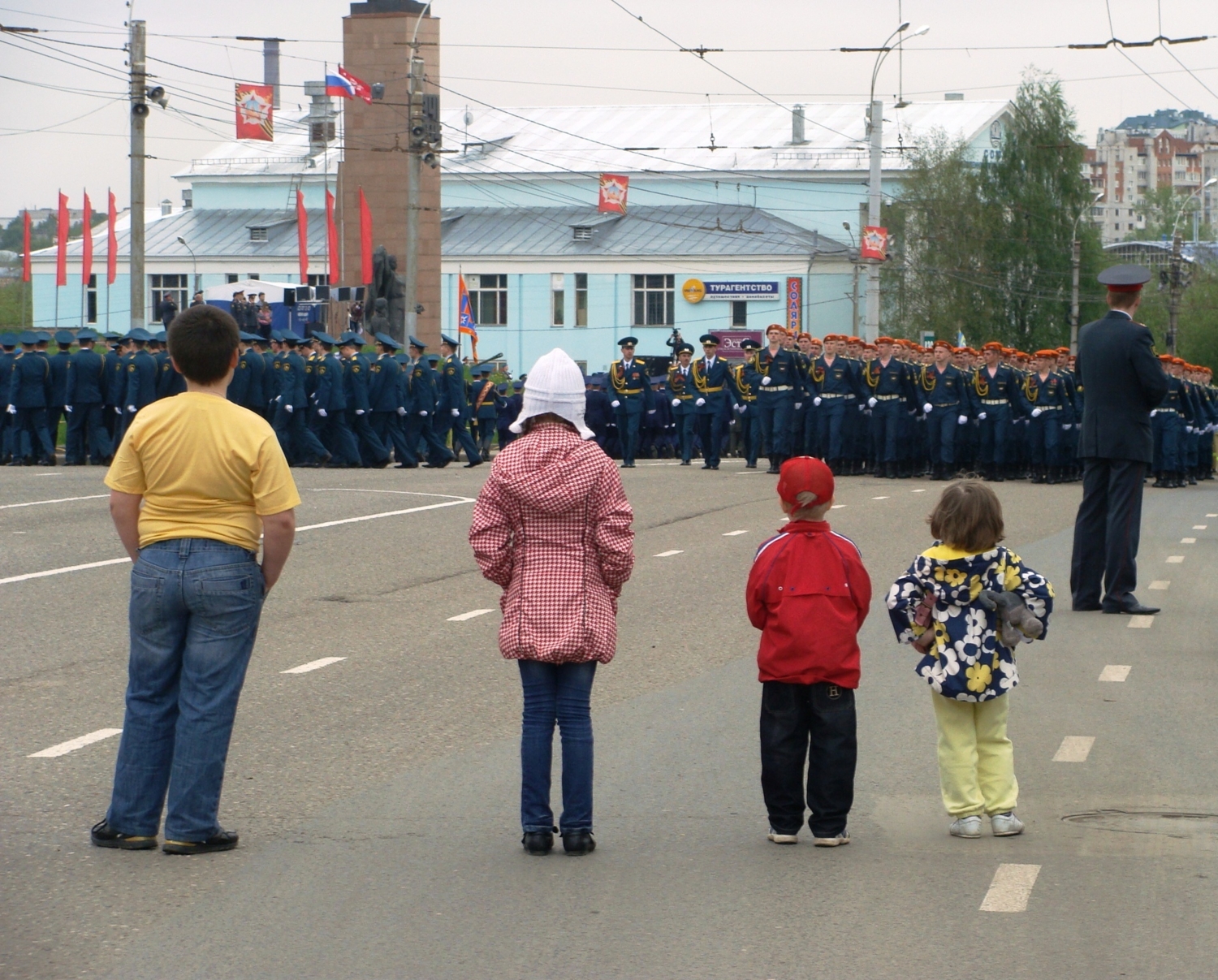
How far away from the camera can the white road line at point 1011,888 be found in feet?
17.9

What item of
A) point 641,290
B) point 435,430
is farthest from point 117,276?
point 435,430

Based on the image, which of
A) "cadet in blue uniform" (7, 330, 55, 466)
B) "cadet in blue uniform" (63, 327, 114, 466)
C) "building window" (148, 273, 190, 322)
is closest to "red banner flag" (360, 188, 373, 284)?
"cadet in blue uniform" (63, 327, 114, 466)

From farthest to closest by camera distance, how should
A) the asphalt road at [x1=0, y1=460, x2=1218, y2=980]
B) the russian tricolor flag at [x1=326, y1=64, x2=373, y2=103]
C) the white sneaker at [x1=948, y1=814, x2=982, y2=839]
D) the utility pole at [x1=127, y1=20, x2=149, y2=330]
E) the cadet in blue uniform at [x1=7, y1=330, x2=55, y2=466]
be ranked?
1. the russian tricolor flag at [x1=326, y1=64, x2=373, y2=103]
2. the utility pole at [x1=127, y1=20, x2=149, y2=330]
3. the cadet in blue uniform at [x1=7, y1=330, x2=55, y2=466]
4. the white sneaker at [x1=948, y1=814, x2=982, y2=839]
5. the asphalt road at [x1=0, y1=460, x2=1218, y2=980]

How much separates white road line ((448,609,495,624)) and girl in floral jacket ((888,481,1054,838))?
18.0ft

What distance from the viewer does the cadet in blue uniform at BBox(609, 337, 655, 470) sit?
30.2 metres

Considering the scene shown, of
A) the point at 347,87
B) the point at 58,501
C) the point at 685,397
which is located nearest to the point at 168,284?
the point at 347,87

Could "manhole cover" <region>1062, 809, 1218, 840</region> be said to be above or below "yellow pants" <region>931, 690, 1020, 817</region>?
below

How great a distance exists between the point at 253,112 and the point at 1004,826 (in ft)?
161

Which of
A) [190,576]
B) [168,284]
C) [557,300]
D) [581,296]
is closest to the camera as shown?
[190,576]

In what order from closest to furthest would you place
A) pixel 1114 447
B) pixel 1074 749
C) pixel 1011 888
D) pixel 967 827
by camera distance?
pixel 1011 888 < pixel 967 827 < pixel 1074 749 < pixel 1114 447

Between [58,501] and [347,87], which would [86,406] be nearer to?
[58,501]

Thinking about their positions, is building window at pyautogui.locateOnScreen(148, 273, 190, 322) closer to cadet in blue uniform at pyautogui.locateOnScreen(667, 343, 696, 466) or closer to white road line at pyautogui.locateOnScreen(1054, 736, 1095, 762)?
cadet in blue uniform at pyautogui.locateOnScreen(667, 343, 696, 466)

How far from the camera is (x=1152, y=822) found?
21.2 ft

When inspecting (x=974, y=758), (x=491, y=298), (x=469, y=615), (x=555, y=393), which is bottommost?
(x=469, y=615)
